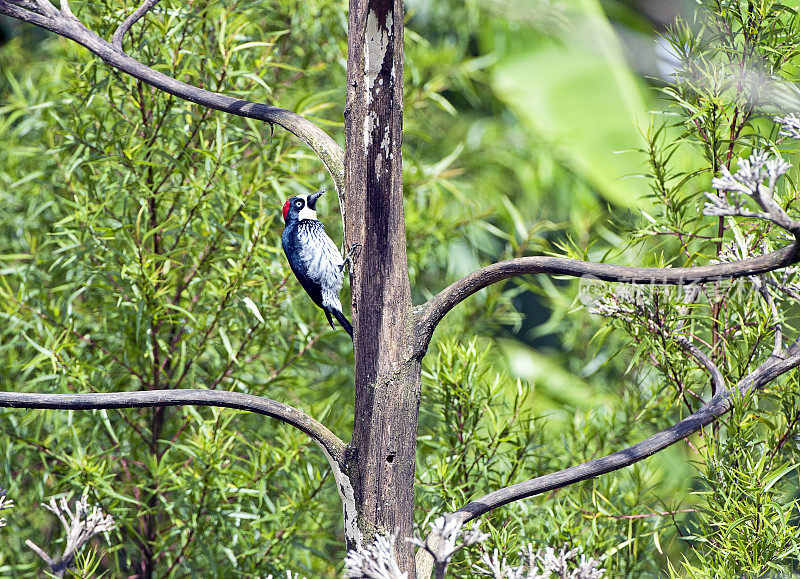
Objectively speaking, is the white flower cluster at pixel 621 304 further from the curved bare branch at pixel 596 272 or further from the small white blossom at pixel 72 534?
the small white blossom at pixel 72 534

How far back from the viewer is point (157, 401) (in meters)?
0.54

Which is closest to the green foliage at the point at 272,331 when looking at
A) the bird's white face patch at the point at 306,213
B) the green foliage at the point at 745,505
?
the green foliage at the point at 745,505

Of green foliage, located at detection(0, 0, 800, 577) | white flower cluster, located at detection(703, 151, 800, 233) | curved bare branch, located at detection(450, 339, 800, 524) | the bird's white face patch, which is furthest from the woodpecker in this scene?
white flower cluster, located at detection(703, 151, 800, 233)

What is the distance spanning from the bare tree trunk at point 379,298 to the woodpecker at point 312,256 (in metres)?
0.13

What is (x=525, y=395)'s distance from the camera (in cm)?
85

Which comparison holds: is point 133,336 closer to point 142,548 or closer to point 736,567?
point 142,548

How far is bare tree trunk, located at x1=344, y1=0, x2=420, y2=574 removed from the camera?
0.53 m

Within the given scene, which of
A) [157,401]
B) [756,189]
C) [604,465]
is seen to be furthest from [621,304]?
[157,401]

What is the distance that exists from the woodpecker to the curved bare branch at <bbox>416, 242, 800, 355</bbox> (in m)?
0.15

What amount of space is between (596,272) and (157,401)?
0.35 meters

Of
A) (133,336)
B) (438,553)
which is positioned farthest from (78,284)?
(438,553)

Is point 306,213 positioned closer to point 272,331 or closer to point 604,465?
point 272,331

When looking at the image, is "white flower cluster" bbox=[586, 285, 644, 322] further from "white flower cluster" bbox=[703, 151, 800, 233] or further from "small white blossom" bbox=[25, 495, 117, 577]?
"small white blossom" bbox=[25, 495, 117, 577]

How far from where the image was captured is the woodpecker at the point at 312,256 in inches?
27.5
